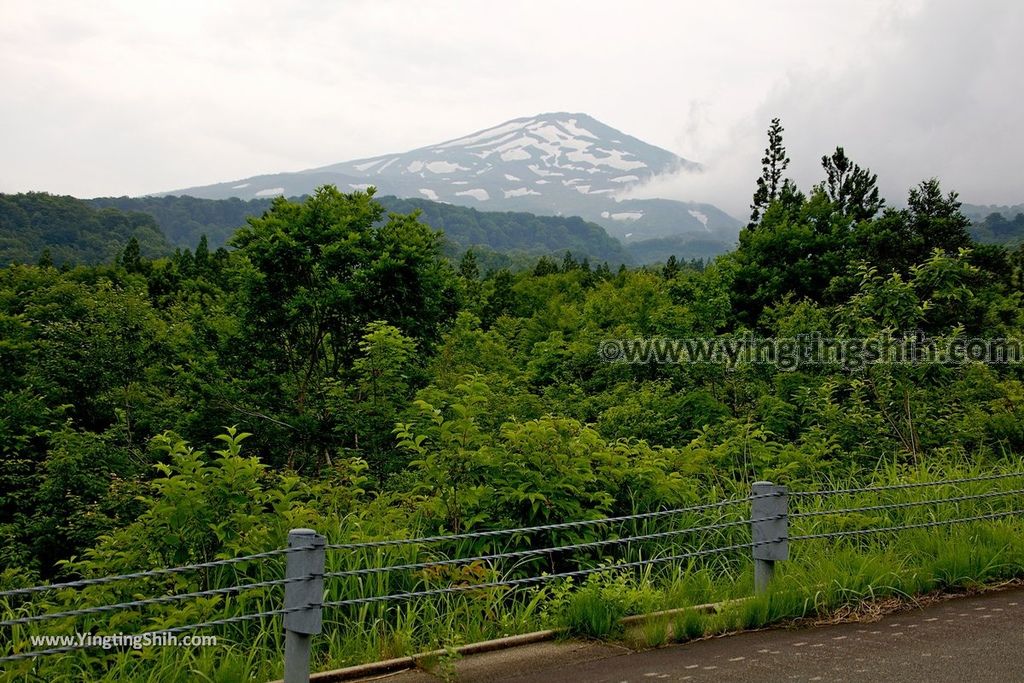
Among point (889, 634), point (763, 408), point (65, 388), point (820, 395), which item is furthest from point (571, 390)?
point (889, 634)

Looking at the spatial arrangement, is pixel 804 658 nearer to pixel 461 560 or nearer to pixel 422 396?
pixel 461 560

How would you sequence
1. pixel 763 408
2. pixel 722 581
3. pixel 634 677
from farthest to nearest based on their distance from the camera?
pixel 763 408, pixel 722 581, pixel 634 677

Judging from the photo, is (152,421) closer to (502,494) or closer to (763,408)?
(763,408)

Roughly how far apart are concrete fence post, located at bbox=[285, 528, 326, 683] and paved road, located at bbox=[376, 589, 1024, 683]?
0.49 m

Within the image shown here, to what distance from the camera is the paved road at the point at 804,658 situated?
422 cm

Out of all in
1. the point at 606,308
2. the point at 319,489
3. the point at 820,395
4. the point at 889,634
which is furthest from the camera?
the point at 606,308

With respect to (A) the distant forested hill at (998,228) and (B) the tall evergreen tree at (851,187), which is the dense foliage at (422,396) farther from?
(A) the distant forested hill at (998,228)

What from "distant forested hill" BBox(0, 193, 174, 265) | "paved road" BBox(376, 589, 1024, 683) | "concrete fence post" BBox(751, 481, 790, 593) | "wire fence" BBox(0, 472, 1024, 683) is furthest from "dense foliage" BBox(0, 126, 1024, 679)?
"distant forested hill" BBox(0, 193, 174, 265)

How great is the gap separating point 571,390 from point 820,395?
445 inches

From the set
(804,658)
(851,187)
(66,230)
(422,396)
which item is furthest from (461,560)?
(66,230)

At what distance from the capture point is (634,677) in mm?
4223

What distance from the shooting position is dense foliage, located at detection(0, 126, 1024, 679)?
21.1 feet

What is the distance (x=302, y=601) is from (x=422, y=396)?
41.3ft

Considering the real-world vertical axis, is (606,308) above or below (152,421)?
above
